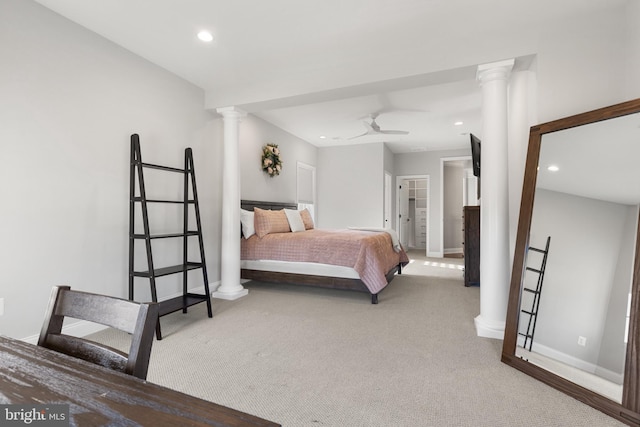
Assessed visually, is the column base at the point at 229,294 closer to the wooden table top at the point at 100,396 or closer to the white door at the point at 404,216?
the wooden table top at the point at 100,396

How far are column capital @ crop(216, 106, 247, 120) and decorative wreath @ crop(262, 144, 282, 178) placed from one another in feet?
4.52

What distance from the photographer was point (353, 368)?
2049 mm

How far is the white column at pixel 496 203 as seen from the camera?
8.46 ft

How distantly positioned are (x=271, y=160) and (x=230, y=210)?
1.71m

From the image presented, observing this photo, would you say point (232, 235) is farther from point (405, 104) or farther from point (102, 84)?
point (405, 104)

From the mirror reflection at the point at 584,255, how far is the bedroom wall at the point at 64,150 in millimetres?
3336

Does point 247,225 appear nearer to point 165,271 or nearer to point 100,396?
→ point 165,271

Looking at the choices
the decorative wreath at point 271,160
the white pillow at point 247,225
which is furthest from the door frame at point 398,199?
the white pillow at point 247,225

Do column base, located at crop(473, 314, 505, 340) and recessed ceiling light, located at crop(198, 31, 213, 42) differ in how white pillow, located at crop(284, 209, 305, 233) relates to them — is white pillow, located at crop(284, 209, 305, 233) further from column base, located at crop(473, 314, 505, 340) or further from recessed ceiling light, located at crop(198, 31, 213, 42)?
column base, located at crop(473, 314, 505, 340)

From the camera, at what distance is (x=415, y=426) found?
1.49m

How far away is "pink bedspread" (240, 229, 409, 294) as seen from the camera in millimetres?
3551

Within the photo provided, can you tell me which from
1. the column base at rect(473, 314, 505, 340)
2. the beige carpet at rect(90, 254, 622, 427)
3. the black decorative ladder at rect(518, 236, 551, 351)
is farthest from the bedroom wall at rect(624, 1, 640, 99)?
the beige carpet at rect(90, 254, 622, 427)

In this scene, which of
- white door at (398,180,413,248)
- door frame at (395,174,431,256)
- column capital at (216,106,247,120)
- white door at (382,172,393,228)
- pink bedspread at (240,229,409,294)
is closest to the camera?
pink bedspread at (240,229,409,294)

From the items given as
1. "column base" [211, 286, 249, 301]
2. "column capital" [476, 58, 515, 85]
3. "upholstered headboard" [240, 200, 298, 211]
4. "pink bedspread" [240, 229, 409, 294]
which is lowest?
"column base" [211, 286, 249, 301]
